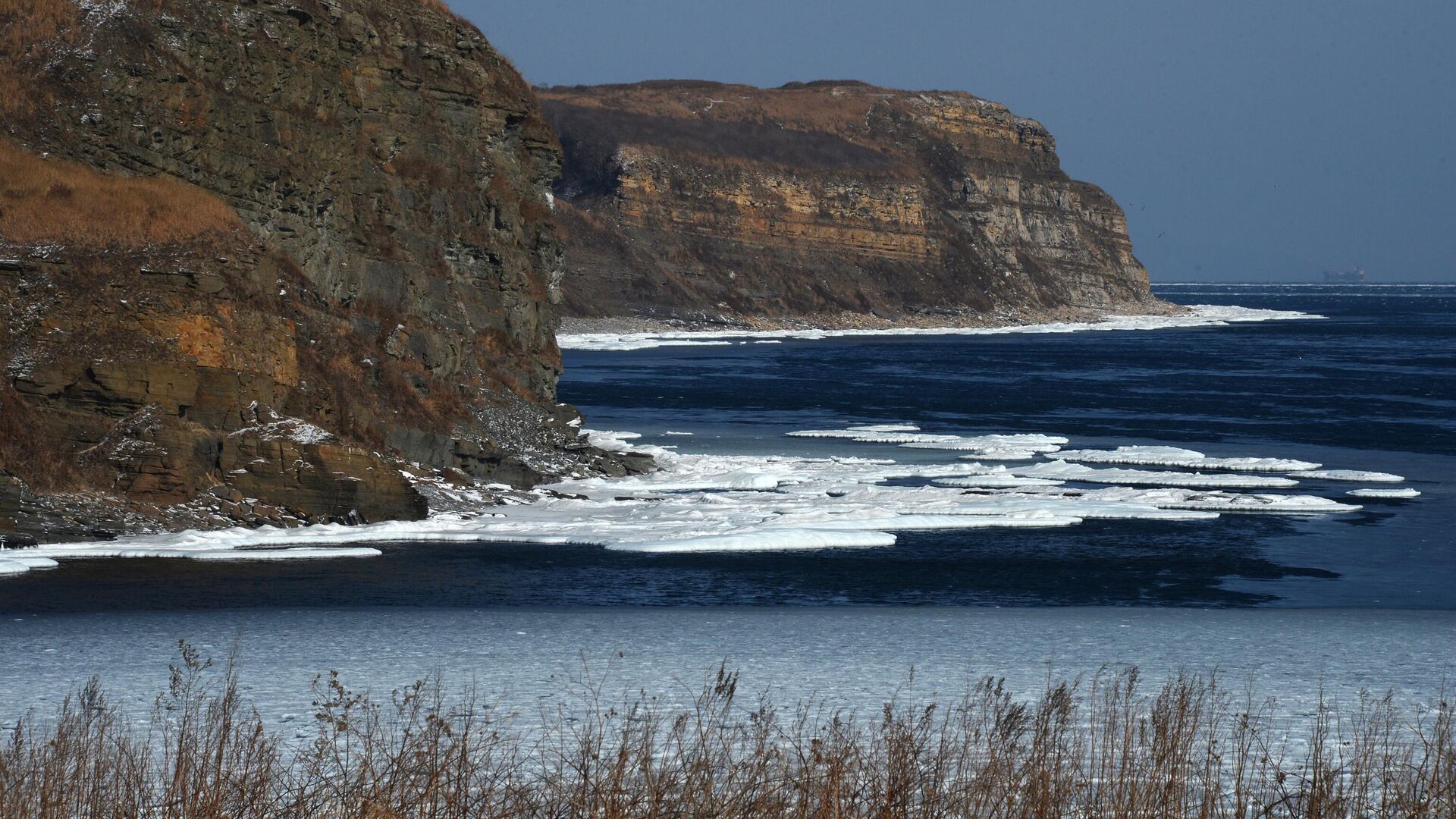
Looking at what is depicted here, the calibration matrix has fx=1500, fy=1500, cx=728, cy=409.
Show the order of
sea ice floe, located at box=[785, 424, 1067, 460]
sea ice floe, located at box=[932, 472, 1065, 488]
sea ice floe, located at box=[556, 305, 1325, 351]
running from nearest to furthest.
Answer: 1. sea ice floe, located at box=[932, 472, 1065, 488]
2. sea ice floe, located at box=[785, 424, 1067, 460]
3. sea ice floe, located at box=[556, 305, 1325, 351]

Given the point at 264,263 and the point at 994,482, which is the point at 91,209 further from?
the point at 994,482

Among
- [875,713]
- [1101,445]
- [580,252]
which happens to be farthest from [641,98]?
[875,713]

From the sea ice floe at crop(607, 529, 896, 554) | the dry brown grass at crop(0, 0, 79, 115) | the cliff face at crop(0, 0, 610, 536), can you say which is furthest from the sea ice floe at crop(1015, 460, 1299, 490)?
the dry brown grass at crop(0, 0, 79, 115)

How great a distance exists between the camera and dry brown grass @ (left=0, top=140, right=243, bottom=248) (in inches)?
848

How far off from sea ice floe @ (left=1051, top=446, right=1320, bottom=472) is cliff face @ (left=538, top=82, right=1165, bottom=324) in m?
82.8

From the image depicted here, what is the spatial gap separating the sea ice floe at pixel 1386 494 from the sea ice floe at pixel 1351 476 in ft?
4.25

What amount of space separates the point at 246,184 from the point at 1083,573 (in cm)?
1546

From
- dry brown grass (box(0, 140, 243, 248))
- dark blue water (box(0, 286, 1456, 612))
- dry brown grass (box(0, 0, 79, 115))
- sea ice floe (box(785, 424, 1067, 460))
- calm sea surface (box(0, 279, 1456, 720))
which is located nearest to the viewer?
calm sea surface (box(0, 279, 1456, 720))

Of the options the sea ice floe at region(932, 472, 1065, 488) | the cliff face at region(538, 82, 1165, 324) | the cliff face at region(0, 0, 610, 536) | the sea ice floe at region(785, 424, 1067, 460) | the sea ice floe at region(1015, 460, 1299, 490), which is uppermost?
the cliff face at region(538, 82, 1165, 324)

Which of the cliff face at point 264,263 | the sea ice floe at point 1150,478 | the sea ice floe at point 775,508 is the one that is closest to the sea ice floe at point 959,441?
the sea ice floe at point 775,508

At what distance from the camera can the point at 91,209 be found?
72.6 ft

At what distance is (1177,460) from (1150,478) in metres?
3.08

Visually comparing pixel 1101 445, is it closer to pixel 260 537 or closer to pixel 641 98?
pixel 260 537

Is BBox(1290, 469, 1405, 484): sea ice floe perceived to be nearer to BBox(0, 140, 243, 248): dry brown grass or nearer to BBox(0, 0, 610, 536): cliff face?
BBox(0, 0, 610, 536): cliff face
